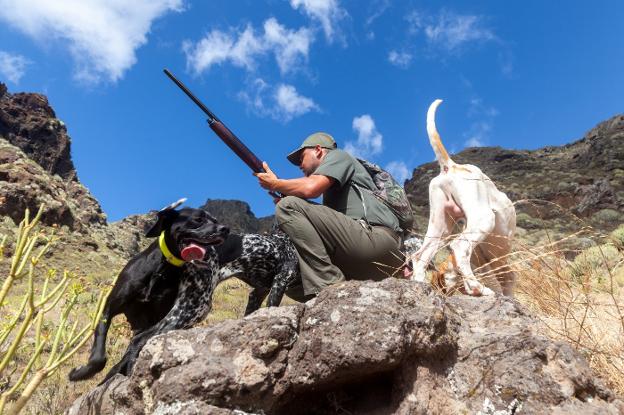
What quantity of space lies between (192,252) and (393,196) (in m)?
1.79

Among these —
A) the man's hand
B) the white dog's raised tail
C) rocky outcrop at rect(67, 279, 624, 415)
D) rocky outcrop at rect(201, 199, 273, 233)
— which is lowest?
rocky outcrop at rect(67, 279, 624, 415)

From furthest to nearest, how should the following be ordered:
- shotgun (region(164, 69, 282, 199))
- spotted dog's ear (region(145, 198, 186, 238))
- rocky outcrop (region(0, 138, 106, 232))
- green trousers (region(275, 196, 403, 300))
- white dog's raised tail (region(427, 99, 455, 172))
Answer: rocky outcrop (region(0, 138, 106, 232))
shotgun (region(164, 69, 282, 199))
white dog's raised tail (region(427, 99, 455, 172))
green trousers (region(275, 196, 403, 300))
spotted dog's ear (region(145, 198, 186, 238))

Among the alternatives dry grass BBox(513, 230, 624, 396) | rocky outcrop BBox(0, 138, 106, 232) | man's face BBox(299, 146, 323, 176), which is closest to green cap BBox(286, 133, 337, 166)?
man's face BBox(299, 146, 323, 176)

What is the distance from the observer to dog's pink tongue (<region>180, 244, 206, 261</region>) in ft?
10.9

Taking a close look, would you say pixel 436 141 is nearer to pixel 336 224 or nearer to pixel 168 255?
pixel 336 224

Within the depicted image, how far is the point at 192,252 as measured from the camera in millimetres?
3326

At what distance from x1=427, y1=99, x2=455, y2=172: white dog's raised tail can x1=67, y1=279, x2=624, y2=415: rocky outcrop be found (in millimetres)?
2315

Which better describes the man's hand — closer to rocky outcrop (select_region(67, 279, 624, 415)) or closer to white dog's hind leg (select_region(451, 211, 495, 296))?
white dog's hind leg (select_region(451, 211, 495, 296))

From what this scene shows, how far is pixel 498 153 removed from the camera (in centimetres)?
5453

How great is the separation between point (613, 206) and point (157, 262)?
28162 millimetres

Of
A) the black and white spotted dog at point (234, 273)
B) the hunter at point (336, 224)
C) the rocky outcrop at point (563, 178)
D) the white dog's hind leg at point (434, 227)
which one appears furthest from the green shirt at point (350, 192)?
the rocky outcrop at point (563, 178)

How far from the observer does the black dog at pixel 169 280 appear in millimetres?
A: 3328

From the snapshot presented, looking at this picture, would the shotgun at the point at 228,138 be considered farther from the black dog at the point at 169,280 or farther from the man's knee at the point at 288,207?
the black dog at the point at 169,280

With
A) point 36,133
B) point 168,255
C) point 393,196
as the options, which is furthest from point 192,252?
point 36,133
